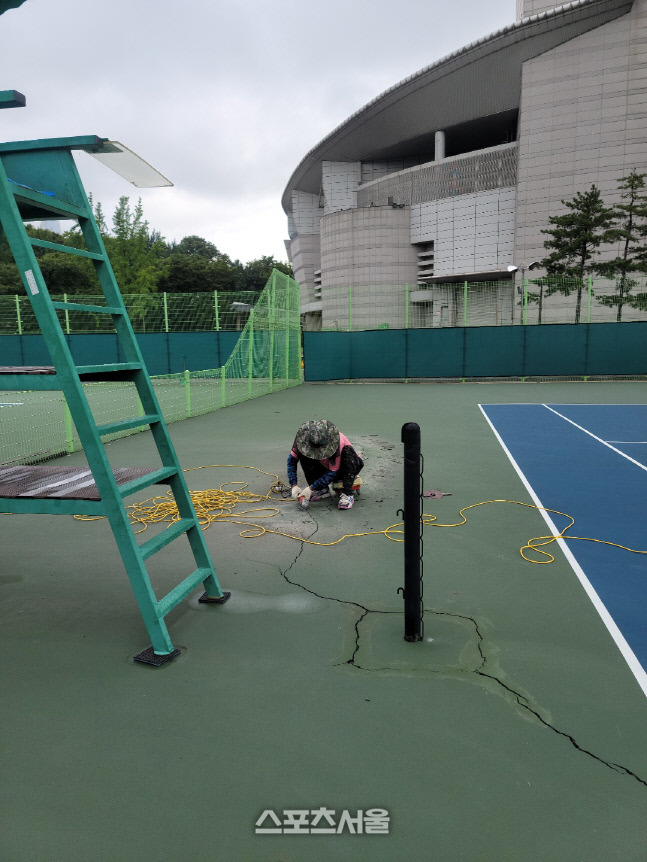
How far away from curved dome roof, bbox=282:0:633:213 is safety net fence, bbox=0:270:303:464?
2820 centimetres

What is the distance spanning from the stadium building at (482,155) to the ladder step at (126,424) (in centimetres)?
3285

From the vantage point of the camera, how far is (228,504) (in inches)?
249

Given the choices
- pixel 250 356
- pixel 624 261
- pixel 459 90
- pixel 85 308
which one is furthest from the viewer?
pixel 459 90

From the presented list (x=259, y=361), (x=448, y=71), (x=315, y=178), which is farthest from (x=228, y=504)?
(x=315, y=178)

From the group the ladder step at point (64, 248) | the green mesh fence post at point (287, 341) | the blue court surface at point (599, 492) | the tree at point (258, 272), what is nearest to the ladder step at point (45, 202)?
the ladder step at point (64, 248)

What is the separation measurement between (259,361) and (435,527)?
13.6 meters

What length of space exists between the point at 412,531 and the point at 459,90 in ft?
155

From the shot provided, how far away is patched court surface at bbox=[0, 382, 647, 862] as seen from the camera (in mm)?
2053

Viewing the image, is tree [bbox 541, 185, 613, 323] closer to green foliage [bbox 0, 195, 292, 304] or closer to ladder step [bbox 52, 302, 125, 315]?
green foliage [bbox 0, 195, 292, 304]

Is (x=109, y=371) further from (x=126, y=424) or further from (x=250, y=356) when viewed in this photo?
(x=250, y=356)

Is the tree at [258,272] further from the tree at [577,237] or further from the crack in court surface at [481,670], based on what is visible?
the crack in court surface at [481,670]

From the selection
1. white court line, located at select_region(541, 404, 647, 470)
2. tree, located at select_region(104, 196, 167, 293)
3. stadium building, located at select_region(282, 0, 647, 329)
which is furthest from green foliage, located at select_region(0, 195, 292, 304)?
stadium building, located at select_region(282, 0, 647, 329)

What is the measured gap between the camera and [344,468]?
6055 mm

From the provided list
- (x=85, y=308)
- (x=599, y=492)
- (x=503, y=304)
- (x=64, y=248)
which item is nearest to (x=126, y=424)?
(x=85, y=308)
